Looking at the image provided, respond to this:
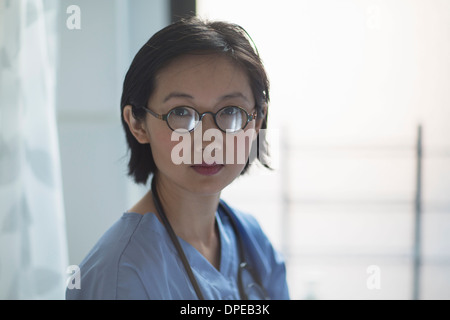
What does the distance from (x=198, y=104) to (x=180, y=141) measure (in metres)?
0.07

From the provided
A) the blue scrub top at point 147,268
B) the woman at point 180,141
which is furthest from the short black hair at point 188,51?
the blue scrub top at point 147,268

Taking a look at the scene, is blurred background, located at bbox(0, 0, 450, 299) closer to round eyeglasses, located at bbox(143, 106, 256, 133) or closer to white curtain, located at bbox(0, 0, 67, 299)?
white curtain, located at bbox(0, 0, 67, 299)

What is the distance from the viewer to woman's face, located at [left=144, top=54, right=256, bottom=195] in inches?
28.3

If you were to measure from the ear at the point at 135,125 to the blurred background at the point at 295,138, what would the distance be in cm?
35

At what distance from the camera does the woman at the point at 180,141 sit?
717mm

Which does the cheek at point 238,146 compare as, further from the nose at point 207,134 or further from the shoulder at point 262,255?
the shoulder at point 262,255

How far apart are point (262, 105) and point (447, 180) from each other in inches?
74.1

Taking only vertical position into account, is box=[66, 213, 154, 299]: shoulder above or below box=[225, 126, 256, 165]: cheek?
below

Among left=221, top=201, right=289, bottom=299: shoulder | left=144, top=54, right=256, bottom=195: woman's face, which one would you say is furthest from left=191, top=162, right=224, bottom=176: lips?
left=221, top=201, right=289, bottom=299: shoulder

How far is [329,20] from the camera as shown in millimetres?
2127

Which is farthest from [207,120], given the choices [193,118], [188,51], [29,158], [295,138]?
[295,138]

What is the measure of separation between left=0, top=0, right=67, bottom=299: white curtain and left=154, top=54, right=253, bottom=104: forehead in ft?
2.49
